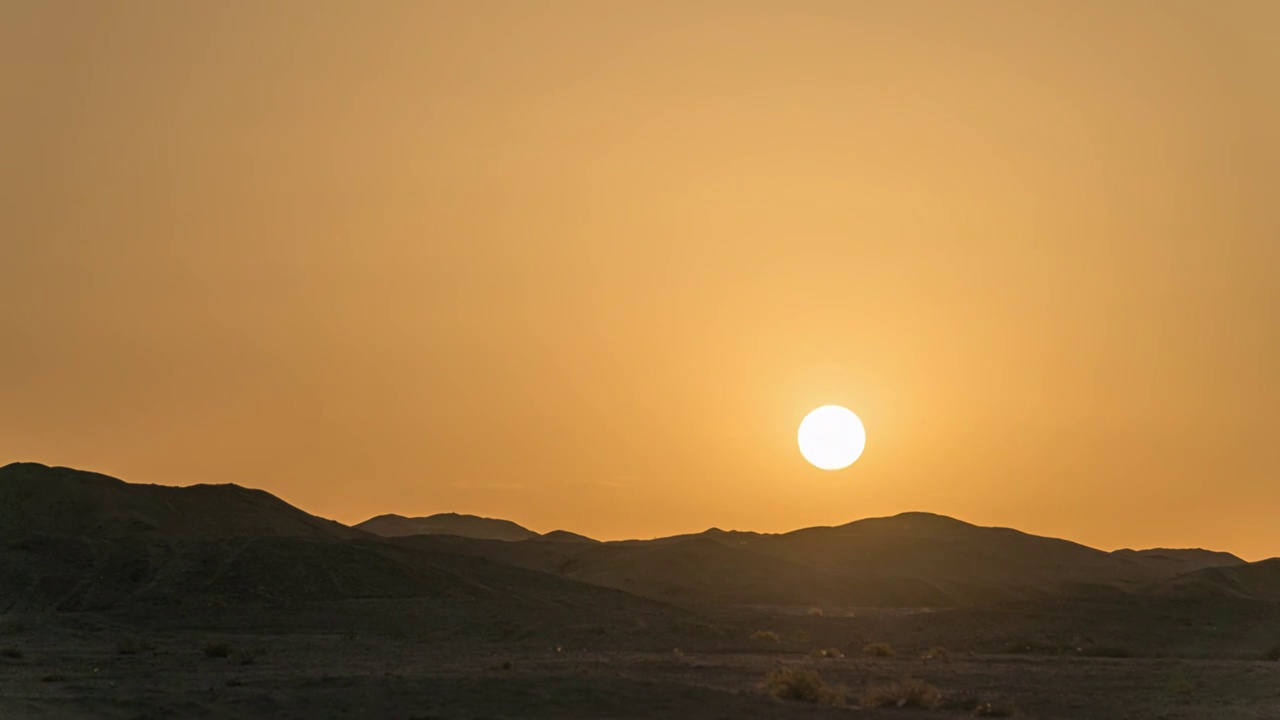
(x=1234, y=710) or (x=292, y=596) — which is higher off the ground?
(x=292, y=596)

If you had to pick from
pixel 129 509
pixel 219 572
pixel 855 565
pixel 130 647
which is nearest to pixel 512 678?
pixel 130 647

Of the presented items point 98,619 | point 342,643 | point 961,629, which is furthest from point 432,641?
point 961,629

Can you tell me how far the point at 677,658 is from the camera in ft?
133

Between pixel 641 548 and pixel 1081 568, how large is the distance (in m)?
39.6

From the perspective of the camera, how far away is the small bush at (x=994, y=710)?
2844 centimetres

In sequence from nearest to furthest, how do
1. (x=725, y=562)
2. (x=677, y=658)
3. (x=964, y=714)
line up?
(x=964, y=714) < (x=677, y=658) < (x=725, y=562)

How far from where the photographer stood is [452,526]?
185375 millimetres

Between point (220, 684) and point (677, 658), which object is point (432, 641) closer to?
point (677, 658)

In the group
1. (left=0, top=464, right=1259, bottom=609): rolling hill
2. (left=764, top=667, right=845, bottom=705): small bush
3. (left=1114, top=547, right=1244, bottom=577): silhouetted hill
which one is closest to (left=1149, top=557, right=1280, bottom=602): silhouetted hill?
(left=0, top=464, right=1259, bottom=609): rolling hill

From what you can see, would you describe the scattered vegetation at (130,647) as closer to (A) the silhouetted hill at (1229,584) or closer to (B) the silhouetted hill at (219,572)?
(B) the silhouetted hill at (219,572)

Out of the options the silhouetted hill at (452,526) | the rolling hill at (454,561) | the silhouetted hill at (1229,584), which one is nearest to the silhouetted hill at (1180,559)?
the rolling hill at (454,561)

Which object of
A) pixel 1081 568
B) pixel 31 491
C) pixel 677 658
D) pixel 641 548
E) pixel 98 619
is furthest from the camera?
pixel 1081 568

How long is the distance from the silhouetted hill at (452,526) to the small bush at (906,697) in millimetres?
142837

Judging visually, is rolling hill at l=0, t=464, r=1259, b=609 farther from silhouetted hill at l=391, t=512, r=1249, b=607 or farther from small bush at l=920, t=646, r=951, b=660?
small bush at l=920, t=646, r=951, b=660
